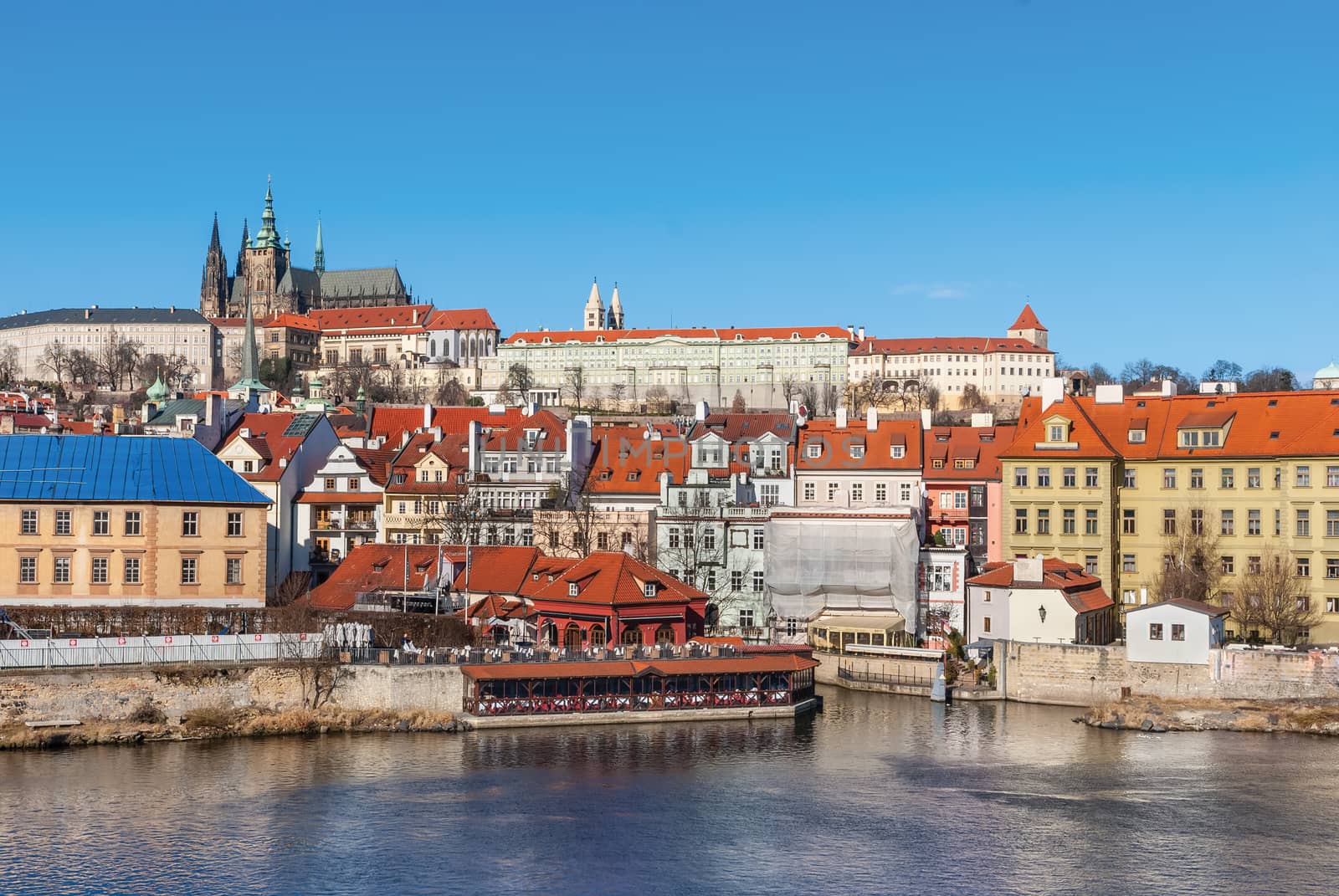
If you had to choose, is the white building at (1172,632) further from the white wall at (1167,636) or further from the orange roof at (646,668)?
the orange roof at (646,668)

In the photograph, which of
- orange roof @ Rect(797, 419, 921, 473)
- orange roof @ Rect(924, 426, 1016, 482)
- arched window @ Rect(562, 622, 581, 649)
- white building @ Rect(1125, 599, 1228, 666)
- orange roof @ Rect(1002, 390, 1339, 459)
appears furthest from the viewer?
orange roof @ Rect(797, 419, 921, 473)

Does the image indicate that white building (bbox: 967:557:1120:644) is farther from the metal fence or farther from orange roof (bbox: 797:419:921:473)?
the metal fence

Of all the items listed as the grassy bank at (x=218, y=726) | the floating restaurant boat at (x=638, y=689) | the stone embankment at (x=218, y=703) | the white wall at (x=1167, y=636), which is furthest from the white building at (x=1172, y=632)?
the grassy bank at (x=218, y=726)

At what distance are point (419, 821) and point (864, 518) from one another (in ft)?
86.0

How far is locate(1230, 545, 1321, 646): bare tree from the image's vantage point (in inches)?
1971

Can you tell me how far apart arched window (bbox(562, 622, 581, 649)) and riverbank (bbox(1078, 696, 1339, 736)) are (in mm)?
15258

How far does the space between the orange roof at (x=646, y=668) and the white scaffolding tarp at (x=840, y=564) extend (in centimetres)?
909

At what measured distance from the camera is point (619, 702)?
4325cm

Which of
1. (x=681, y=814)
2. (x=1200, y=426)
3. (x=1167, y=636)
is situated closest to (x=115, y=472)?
(x=681, y=814)

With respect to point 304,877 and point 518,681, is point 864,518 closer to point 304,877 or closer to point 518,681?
point 518,681

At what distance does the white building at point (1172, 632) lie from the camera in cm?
4650

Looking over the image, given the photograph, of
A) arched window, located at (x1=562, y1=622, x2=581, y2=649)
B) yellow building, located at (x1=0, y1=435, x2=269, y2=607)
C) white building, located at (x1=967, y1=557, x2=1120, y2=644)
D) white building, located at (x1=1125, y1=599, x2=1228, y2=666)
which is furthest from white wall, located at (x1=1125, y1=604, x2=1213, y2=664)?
yellow building, located at (x1=0, y1=435, x2=269, y2=607)

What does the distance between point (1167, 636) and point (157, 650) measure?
29250 mm

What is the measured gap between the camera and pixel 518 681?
42.5 m
